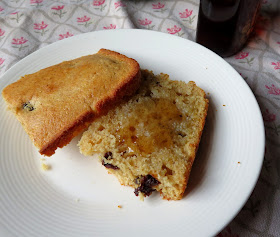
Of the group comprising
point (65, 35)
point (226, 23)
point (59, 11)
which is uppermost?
point (226, 23)

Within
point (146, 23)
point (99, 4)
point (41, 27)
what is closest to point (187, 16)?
point (146, 23)

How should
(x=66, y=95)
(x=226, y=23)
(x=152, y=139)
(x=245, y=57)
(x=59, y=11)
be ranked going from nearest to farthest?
(x=152, y=139) → (x=66, y=95) → (x=226, y=23) → (x=245, y=57) → (x=59, y=11)

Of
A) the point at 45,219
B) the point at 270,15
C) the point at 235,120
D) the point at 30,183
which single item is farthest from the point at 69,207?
the point at 270,15

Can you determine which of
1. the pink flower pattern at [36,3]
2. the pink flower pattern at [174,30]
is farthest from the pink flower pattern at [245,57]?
the pink flower pattern at [36,3]

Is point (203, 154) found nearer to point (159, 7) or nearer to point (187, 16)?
point (187, 16)

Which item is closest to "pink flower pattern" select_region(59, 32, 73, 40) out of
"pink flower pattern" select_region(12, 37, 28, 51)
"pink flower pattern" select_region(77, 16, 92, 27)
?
"pink flower pattern" select_region(77, 16, 92, 27)

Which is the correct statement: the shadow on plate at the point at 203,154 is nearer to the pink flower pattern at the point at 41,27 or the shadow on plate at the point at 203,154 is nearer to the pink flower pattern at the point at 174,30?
the pink flower pattern at the point at 174,30

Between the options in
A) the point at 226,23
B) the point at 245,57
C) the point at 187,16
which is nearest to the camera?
the point at 226,23
